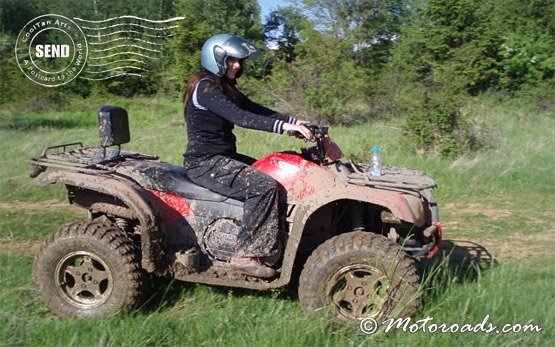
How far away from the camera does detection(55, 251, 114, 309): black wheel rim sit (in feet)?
14.1

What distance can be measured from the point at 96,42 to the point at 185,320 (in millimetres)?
23212

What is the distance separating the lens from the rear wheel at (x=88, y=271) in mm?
4238

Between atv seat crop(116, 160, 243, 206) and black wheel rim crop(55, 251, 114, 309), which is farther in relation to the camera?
atv seat crop(116, 160, 243, 206)

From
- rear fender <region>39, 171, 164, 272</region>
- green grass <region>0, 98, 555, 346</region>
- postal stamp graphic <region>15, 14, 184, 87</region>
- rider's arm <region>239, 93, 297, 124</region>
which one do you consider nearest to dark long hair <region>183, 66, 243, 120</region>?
rider's arm <region>239, 93, 297, 124</region>

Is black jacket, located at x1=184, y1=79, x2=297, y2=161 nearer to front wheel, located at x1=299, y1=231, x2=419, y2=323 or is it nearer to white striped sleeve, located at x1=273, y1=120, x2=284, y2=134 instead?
white striped sleeve, located at x1=273, y1=120, x2=284, y2=134

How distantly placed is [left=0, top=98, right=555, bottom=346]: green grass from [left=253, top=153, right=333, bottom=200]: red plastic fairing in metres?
0.88

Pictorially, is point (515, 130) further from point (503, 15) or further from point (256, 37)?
point (256, 37)

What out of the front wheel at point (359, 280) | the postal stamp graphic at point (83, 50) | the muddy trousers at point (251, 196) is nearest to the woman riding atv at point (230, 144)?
the muddy trousers at point (251, 196)

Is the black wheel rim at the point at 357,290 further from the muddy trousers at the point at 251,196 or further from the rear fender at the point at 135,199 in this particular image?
the rear fender at the point at 135,199

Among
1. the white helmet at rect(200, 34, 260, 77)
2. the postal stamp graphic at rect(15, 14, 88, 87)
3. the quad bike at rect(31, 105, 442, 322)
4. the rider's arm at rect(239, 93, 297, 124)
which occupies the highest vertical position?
the postal stamp graphic at rect(15, 14, 88, 87)

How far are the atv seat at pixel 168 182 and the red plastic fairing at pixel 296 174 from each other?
344 mm

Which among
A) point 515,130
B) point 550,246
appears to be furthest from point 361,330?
point 515,130

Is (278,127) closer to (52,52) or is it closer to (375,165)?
(375,165)

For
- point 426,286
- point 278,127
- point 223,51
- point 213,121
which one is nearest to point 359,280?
point 426,286
